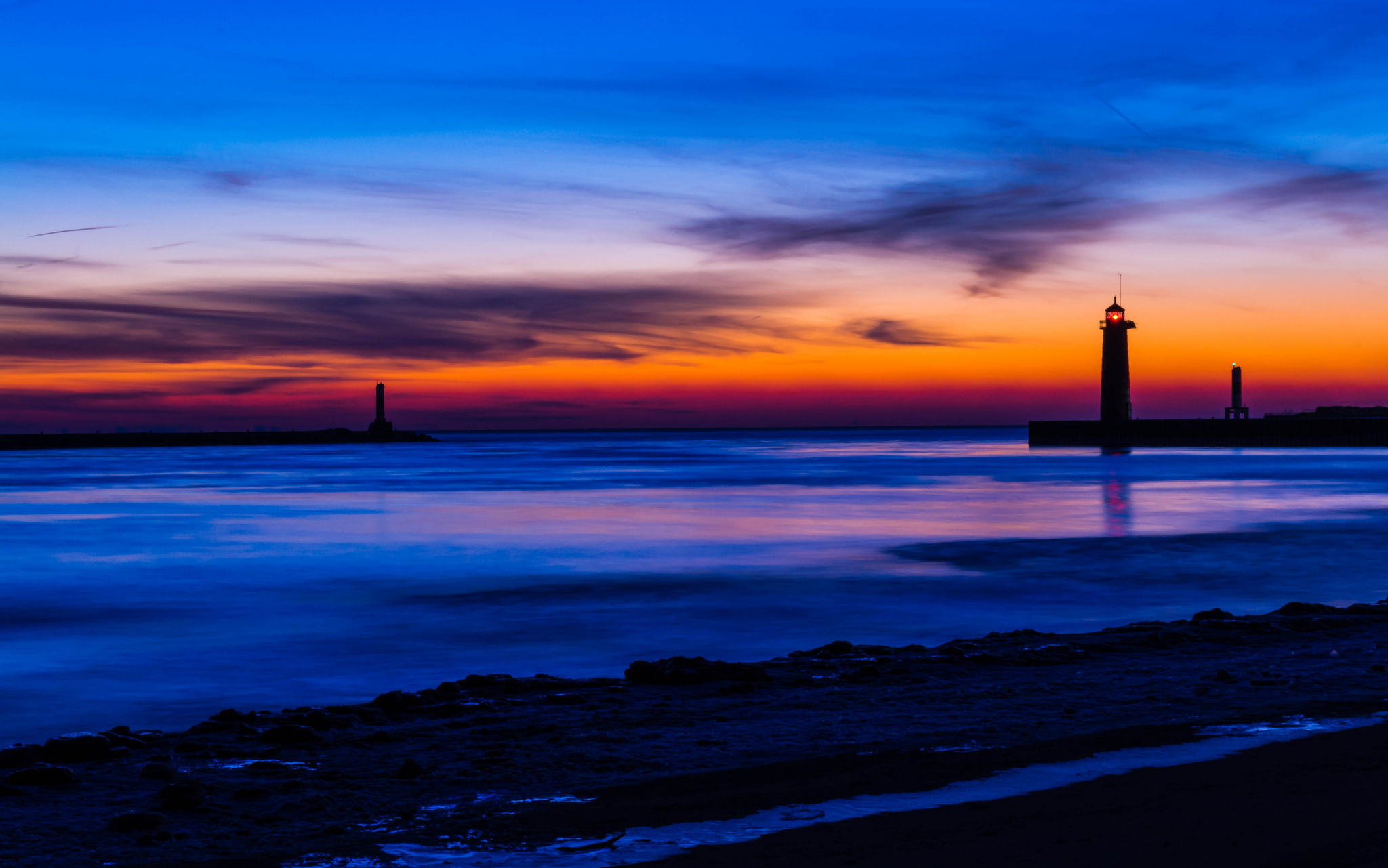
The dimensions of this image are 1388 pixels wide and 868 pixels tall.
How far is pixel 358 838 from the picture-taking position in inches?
145

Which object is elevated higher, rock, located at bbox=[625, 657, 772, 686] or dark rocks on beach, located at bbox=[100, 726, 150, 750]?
dark rocks on beach, located at bbox=[100, 726, 150, 750]

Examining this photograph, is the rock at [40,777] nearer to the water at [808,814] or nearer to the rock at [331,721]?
the rock at [331,721]

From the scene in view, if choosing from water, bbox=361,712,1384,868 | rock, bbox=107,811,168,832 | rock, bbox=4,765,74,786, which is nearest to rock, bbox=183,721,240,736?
rock, bbox=4,765,74,786

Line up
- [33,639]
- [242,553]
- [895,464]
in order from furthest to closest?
[895,464]
[242,553]
[33,639]

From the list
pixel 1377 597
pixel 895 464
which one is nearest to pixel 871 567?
pixel 1377 597

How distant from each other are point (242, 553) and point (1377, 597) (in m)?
13.6

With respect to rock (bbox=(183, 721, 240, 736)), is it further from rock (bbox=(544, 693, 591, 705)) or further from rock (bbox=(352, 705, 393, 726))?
rock (bbox=(544, 693, 591, 705))

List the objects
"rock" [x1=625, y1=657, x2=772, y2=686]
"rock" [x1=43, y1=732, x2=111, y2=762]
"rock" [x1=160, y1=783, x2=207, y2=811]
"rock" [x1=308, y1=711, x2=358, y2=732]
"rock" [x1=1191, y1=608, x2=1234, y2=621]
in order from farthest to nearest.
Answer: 1. "rock" [x1=1191, y1=608, x2=1234, y2=621]
2. "rock" [x1=625, y1=657, x2=772, y2=686]
3. "rock" [x1=308, y1=711, x2=358, y2=732]
4. "rock" [x1=43, y1=732, x2=111, y2=762]
5. "rock" [x1=160, y1=783, x2=207, y2=811]

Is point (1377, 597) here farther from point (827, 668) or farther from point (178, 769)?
point (178, 769)

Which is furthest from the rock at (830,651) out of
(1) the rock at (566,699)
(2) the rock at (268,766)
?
(2) the rock at (268,766)

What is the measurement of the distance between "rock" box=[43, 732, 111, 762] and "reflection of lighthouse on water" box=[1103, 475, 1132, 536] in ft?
53.7

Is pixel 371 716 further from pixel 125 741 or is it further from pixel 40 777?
pixel 40 777

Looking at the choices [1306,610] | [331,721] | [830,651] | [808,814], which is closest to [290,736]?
[331,721]

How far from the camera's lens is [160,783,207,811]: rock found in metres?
3.99
